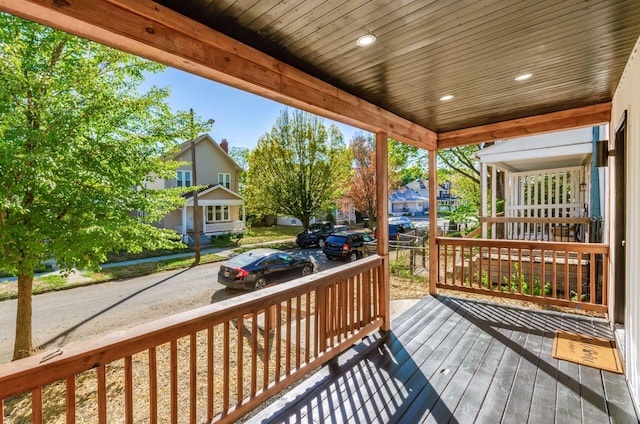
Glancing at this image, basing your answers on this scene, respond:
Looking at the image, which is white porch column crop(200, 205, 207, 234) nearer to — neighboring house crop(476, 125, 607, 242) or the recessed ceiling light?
neighboring house crop(476, 125, 607, 242)

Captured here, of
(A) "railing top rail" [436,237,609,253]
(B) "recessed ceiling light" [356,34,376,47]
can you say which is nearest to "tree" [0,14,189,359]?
(B) "recessed ceiling light" [356,34,376,47]

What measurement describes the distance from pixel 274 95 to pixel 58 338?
17.6ft

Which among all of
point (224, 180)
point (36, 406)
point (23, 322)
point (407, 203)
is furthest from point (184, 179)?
point (407, 203)

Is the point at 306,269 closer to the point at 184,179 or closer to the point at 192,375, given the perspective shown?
the point at 192,375

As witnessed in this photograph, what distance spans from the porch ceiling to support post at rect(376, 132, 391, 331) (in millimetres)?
320

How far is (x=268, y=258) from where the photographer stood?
6957mm

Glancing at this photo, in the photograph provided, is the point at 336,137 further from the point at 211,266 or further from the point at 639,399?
the point at 639,399

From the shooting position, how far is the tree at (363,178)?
656 inches

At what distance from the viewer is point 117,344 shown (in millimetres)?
1349

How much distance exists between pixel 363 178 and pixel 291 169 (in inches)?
187

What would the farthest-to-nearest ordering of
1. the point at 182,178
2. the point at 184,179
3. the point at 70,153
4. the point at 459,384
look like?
the point at 184,179
the point at 182,178
the point at 70,153
the point at 459,384

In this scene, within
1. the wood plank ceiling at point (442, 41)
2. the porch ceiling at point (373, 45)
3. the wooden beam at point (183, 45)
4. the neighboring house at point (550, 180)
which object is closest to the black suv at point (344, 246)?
the neighboring house at point (550, 180)

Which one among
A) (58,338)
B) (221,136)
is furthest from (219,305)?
(221,136)

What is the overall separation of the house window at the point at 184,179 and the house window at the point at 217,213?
1443mm
